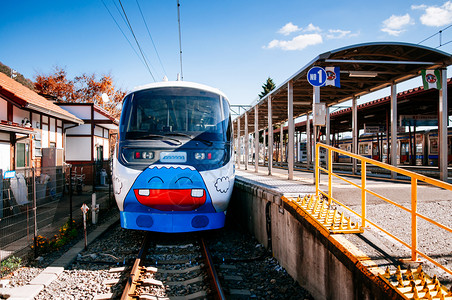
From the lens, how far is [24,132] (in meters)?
10.2

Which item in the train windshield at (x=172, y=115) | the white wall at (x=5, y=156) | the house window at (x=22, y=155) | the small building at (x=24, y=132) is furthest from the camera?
the house window at (x=22, y=155)

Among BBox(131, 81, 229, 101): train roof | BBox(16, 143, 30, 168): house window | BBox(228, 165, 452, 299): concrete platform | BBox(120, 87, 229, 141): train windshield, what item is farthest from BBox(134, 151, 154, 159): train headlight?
Result: BBox(16, 143, 30, 168): house window

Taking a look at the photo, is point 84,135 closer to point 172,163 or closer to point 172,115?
point 172,115

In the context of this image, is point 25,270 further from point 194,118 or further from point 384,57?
point 384,57

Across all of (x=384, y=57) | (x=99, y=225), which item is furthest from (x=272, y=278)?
(x=384, y=57)

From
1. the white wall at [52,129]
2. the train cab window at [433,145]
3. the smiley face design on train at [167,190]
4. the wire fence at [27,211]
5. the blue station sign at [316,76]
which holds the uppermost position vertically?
the blue station sign at [316,76]

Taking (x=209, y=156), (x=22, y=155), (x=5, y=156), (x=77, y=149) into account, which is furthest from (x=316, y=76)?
(x=77, y=149)

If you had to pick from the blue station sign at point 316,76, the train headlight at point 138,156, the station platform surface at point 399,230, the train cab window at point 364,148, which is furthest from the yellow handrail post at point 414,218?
the train cab window at point 364,148

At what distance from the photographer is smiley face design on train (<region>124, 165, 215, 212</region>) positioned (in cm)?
540

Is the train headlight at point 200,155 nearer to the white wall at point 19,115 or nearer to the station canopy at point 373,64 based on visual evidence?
the station canopy at point 373,64

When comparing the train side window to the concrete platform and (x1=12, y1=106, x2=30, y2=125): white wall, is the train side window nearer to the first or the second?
the concrete platform

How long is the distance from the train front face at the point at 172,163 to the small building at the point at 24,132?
5771 millimetres

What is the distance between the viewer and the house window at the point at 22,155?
426 inches

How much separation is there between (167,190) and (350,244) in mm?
3193
